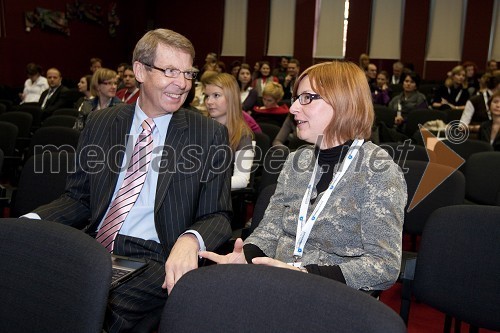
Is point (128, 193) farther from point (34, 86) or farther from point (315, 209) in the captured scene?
point (34, 86)

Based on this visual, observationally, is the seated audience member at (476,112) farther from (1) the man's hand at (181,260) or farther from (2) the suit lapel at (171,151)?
(1) the man's hand at (181,260)

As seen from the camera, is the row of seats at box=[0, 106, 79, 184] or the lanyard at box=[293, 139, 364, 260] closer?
the lanyard at box=[293, 139, 364, 260]

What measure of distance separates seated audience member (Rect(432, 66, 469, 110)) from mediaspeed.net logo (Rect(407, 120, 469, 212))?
9.28ft

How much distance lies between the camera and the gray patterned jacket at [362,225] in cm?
164

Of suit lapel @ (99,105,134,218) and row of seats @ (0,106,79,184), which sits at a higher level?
suit lapel @ (99,105,134,218)

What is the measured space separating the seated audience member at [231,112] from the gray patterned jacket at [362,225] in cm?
145

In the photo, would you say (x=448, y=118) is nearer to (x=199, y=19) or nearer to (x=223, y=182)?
(x=223, y=182)

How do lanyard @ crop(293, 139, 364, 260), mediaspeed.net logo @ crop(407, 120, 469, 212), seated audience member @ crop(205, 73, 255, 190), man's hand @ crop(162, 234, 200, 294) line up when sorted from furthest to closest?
seated audience member @ crop(205, 73, 255, 190) → mediaspeed.net logo @ crop(407, 120, 469, 212) → lanyard @ crop(293, 139, 364, 260) → man's hand @ crop(162, 234, 200, 294)

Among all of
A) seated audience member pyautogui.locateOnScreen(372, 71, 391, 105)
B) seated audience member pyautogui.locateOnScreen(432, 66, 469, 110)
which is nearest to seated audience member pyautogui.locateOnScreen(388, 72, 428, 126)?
Answer: seated audience member pyautogui.locateOnScreen(372, 71, 391, 105)

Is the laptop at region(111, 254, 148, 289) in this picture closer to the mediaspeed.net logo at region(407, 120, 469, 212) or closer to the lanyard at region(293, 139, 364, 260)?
the lanyard at region(293, 139, 364, 260)

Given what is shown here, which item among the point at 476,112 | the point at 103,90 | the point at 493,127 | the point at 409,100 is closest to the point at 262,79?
the point at 409,100

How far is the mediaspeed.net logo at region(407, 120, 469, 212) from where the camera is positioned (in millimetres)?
2943

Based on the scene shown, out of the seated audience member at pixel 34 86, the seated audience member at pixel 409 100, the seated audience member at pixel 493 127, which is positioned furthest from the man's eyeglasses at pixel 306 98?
the seated audience member at pixel 34 86

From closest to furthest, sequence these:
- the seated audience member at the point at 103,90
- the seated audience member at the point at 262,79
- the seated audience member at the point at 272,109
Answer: the seated audience member at the point at 103,90
the seated audience member at the point at 272,109
the seated audience member at the point at 262,79
